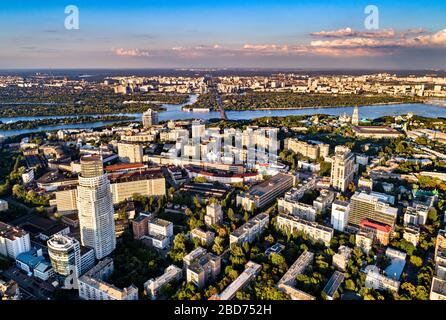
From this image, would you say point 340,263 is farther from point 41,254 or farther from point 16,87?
point 16,87

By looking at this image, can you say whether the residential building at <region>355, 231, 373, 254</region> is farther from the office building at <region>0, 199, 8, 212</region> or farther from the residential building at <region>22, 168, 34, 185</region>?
the residential building at <region>22, 168, 34, 185</region>

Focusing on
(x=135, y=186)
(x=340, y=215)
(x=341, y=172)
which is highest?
(x=341, y=172)

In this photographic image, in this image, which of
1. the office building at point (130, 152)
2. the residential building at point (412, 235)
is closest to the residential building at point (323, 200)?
the residential building at point (412, 235)

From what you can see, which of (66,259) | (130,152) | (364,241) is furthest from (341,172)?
(130,152)

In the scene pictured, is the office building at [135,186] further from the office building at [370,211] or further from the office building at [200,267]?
the office building at [370,211]

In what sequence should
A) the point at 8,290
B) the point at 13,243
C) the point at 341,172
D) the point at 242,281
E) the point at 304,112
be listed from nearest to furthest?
the point at 8,290 → the point at 242,281 → the point at 13,243 → the point at 341,172 → the point at 304,112

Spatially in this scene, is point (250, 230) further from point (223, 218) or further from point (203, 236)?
point (223, 218)
